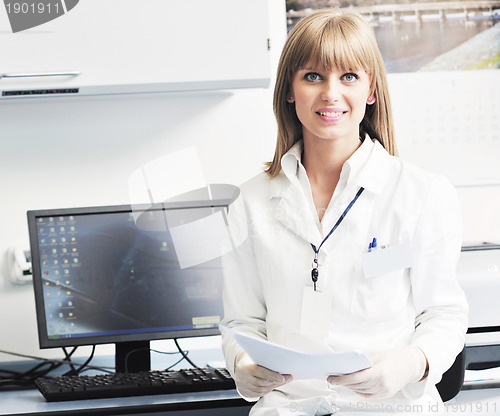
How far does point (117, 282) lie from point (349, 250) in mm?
782

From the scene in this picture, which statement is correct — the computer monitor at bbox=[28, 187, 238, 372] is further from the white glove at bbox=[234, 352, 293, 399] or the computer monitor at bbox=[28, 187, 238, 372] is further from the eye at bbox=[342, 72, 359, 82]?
the eye at bbox=[342, 72, 359, 82]

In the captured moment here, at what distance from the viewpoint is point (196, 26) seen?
1.72m

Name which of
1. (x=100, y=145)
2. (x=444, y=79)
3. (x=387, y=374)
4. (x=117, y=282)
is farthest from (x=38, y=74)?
(x=444, y=79)

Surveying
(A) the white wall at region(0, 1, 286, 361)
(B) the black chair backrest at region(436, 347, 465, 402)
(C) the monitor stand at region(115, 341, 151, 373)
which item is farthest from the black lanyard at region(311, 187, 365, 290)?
(A) the white wall at region(0, 1, 286, 361)

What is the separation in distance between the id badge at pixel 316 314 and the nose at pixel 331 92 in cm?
35

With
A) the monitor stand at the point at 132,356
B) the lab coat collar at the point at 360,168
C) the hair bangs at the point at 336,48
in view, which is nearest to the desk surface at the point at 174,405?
the monitor stand at the point at 132,356

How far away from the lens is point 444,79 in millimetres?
2195

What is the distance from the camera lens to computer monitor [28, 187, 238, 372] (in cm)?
180

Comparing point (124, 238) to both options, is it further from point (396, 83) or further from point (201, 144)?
point (396, 83)

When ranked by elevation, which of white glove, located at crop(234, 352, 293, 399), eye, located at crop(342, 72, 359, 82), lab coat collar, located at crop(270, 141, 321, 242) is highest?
eye, located at crop(342, 72, 359, 82)

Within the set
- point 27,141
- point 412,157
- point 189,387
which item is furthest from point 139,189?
point 412,157

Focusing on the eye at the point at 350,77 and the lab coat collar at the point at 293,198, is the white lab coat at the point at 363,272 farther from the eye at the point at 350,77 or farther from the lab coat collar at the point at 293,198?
the eye at the point at 350,77

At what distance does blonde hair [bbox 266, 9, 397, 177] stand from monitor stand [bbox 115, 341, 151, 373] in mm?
719

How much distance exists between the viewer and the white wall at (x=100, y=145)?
2051 mm
